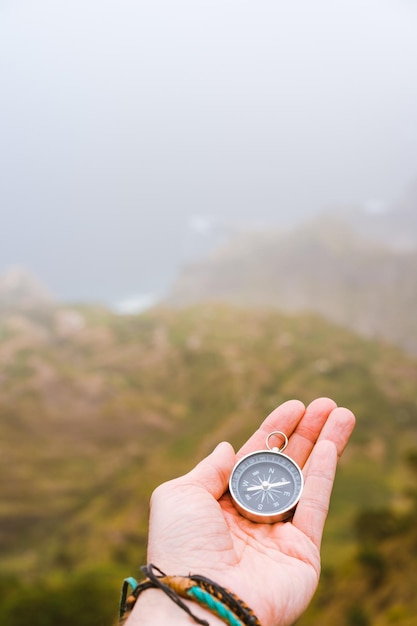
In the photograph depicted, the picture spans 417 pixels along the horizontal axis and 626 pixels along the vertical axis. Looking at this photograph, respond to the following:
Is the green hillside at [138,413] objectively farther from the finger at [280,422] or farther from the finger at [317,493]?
the finger at [317,493]

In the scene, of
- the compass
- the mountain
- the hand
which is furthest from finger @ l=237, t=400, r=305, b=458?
the mountain

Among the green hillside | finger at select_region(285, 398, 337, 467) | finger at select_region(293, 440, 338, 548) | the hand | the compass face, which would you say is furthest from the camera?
the green hillside

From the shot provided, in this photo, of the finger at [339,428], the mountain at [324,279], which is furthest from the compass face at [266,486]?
the mountain at [324,279]

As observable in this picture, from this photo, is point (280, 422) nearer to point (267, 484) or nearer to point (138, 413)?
point (267, 484)

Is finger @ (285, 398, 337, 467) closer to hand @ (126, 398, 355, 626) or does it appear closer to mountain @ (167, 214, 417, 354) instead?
hand @ (126, 398, 355, 626)

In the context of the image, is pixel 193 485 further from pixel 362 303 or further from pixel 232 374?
pixel 362 303

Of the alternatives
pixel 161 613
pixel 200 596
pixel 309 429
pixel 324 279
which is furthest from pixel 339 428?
pixel 324 279
